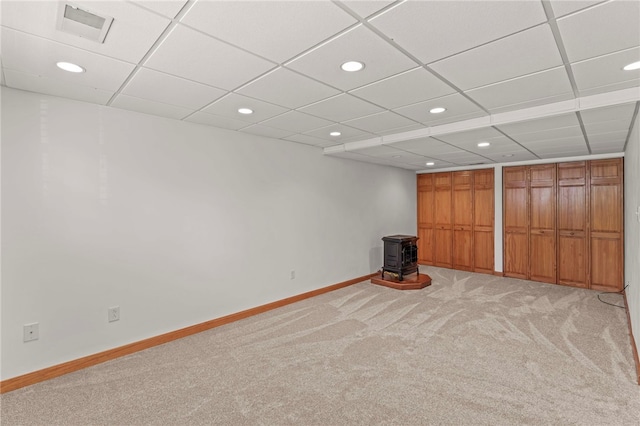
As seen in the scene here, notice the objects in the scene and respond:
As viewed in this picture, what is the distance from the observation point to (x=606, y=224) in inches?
200

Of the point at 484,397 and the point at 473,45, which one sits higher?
the point at 473,45

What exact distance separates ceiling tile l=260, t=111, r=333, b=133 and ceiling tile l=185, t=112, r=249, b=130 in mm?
323

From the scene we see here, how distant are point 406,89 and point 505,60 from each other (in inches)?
27.5

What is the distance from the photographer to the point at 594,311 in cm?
414

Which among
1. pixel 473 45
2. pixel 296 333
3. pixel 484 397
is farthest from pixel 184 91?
pixel 484 397

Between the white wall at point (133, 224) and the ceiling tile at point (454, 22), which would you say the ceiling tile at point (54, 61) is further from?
the ceiling tile at point (454, 22)

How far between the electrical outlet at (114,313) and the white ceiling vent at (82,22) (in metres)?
2.37

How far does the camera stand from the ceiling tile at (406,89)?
224 cm

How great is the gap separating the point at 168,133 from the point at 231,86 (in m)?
1.29

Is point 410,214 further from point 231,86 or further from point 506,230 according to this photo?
point 231,86

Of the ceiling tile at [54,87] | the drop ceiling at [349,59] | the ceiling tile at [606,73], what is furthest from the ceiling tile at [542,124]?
the ceiling tile at [54,87]

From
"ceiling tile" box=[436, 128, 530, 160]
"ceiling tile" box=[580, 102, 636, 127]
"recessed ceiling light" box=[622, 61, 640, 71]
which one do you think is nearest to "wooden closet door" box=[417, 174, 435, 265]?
"ceiling tile" box=[436, 128, 530, 160]

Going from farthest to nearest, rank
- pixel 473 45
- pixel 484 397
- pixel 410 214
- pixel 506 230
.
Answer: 1. pixel 410 214
2. pixel 506 230
3. pixel 484 397
4. pixel 473 45

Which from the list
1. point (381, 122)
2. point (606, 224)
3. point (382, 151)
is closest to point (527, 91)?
point (381, 122)
